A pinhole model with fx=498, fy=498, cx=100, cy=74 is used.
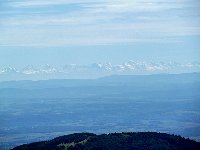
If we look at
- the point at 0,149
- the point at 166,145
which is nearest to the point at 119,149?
the point at 166,145

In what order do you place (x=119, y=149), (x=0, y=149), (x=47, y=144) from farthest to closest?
(x=0, y=149)
(x=47, y=144)
(x=119, y=149)

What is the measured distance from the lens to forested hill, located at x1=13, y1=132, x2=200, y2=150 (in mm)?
88062

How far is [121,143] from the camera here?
90438 mm

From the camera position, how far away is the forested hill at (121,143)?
88.1m

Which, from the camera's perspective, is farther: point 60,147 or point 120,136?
point 120,136

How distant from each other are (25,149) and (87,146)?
38.5 feet

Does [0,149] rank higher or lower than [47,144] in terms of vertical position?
higher

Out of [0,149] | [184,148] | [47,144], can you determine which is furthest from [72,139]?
[0,149]

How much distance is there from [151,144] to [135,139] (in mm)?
3696

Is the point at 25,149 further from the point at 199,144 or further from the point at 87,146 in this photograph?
the point at 199,144

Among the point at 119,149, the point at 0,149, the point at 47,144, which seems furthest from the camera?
the point at 0,149

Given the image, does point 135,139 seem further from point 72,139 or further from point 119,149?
point 72,139

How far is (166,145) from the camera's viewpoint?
90125 mm

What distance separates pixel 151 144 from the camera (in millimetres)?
89875
